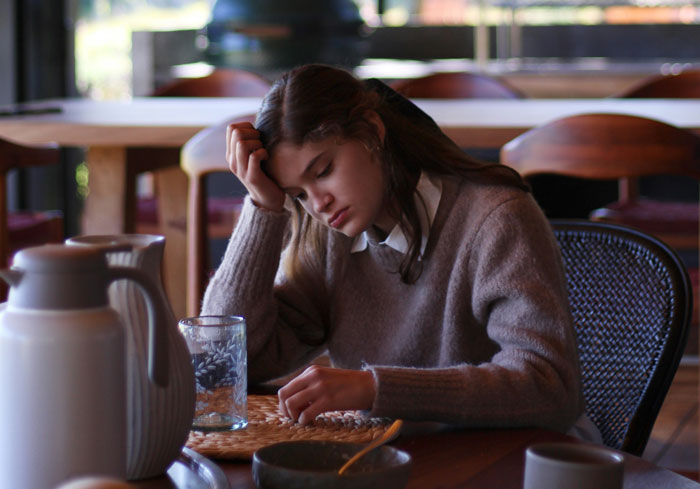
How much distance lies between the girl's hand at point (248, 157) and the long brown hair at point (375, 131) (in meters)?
0.01

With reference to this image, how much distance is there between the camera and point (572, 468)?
2.10ft

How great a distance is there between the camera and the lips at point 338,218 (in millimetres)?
1202

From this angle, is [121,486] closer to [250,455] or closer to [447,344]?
[250,455]

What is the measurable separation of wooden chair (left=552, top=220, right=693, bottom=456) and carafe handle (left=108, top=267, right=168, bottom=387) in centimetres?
67

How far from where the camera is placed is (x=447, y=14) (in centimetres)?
563

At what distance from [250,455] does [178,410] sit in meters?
0.10

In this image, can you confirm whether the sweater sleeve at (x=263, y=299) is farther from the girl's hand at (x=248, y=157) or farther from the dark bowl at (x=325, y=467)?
the dark bowl at (x=325, y=467)

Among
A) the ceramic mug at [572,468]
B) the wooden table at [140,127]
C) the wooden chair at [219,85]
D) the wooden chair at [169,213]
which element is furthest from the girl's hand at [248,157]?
the wooden chair at [219,85]

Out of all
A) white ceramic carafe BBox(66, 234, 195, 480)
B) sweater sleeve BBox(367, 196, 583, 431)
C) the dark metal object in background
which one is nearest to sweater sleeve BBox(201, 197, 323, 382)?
sweater sleeve BBox(367, 196, 583, 431)

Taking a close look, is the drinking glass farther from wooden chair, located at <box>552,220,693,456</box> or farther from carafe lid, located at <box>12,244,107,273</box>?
wooden chair, located at <box>552,220,693,456</box>

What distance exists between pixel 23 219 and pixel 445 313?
1788mm

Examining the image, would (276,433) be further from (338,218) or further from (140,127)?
(140,127)

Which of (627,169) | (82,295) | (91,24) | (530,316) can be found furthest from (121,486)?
(91,24)

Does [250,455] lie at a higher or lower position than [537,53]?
lower
